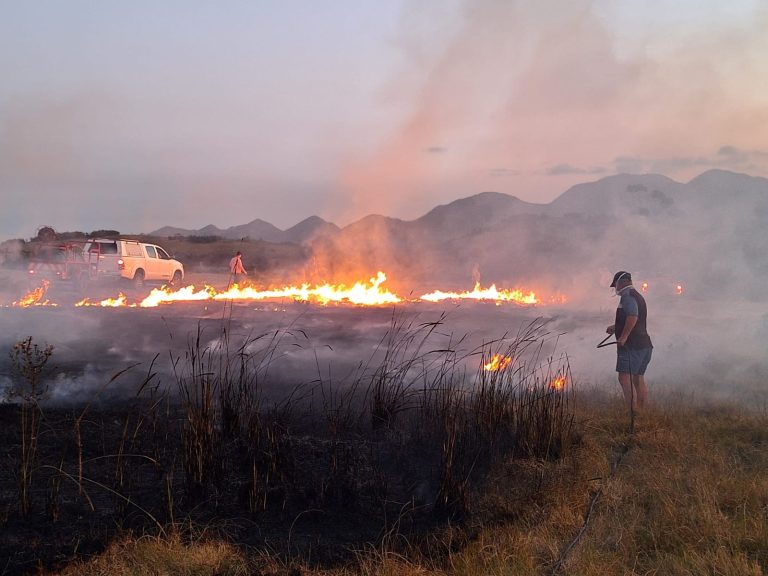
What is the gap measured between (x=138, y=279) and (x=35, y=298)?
4.39 m

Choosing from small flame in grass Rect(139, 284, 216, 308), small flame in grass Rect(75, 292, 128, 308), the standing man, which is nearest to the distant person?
small flame in grass Rect(139, 284, 216, 308)

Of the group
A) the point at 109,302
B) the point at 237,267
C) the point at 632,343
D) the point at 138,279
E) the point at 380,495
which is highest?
the point at 237,267

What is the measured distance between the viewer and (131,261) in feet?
75.9

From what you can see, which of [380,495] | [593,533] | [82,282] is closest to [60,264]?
[82,282]

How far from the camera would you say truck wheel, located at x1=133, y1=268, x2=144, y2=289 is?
924 inches

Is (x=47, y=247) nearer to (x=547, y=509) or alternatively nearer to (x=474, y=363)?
(x=474, y=363)

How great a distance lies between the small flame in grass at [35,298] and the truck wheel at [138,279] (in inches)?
119

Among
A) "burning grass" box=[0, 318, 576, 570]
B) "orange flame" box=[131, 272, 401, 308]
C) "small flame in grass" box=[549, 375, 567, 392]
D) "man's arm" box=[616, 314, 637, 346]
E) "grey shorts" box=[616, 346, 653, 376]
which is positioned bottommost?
"burning grass" box=[0, 318, 576, 570]

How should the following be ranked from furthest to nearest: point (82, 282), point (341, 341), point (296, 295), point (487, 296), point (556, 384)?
1. point (487, 296)
2. point (296, 295)
3. point (82, 282)
4. point (341, 341)
5. point (556, 384)

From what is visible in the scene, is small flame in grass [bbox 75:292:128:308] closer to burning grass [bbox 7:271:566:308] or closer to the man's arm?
burning grass [bbox 7:271:566:308]

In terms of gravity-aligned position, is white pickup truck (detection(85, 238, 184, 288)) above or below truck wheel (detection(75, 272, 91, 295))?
above

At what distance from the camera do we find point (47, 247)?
21047 millimetres

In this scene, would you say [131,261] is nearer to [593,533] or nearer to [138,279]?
[138,279]

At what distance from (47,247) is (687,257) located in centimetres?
2451
